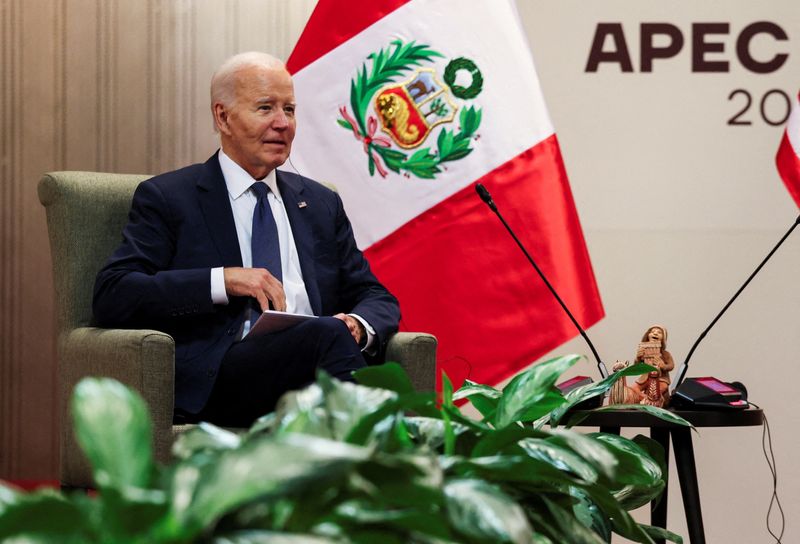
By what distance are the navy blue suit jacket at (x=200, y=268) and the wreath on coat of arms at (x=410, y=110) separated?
59 cm

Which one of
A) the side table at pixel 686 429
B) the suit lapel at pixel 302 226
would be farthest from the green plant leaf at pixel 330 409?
the suit lapel at pixel 302 226

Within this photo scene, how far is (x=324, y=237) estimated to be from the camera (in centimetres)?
244

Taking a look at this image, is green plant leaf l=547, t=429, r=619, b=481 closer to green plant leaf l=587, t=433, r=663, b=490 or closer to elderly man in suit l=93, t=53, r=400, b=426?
green plant leaf l=587, t=433, r=663, b=490

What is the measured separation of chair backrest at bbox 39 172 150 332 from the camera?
2260mm

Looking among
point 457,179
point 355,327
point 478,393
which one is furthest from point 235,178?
point 478,393

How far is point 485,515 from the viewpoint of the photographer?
50 centimetres

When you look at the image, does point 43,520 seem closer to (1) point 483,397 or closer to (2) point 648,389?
(1) point 483,397

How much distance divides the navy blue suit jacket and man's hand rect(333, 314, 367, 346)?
0.03 m

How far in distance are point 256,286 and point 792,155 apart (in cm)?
179

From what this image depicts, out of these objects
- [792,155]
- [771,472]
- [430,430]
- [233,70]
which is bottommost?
[771,472]

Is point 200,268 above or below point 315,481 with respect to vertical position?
below

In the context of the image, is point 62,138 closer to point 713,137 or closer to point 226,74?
point 226,74

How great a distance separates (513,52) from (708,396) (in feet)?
4.40

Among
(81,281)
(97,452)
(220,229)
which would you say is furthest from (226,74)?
(97,452)
